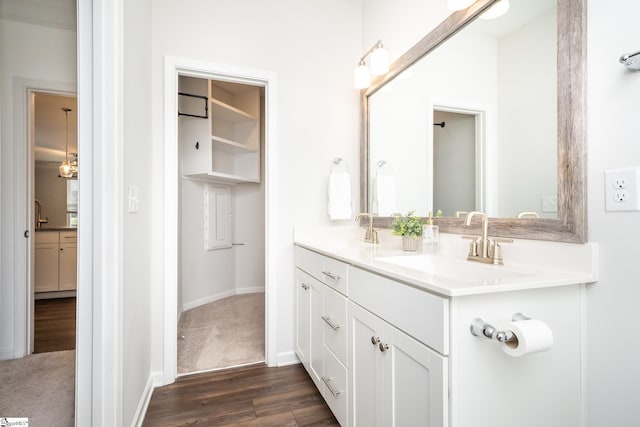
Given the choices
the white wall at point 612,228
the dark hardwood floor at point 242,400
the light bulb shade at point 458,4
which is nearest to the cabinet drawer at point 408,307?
the white wall at point 612,228

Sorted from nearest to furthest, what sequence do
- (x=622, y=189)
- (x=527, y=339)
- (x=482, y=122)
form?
(x=527, y=339) → (x=622, y=189) → (x=482, y=122)

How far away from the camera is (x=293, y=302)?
219 centimetres

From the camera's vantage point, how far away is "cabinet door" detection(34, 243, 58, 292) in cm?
323

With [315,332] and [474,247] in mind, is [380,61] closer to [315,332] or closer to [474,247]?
[474,247]

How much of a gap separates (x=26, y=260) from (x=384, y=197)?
2608 mm

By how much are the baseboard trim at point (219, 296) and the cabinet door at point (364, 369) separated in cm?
262

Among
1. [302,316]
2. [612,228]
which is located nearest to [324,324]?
[302,316]

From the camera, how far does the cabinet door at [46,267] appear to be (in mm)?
3232

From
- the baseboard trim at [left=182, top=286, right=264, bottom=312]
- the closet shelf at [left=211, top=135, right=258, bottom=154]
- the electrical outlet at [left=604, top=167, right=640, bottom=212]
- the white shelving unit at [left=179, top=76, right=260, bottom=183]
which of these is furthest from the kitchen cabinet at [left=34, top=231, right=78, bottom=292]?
the electrical outlet at [left=604, top=167, right=640, bottom=212]

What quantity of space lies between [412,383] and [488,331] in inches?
12.1

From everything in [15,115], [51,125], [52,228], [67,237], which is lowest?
[67,237]

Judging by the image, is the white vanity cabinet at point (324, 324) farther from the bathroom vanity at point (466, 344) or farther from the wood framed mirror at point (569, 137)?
the wood framed mirror at point (569, 137)

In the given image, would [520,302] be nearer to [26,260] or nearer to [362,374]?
[362,374]

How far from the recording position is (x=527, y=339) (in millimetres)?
692
